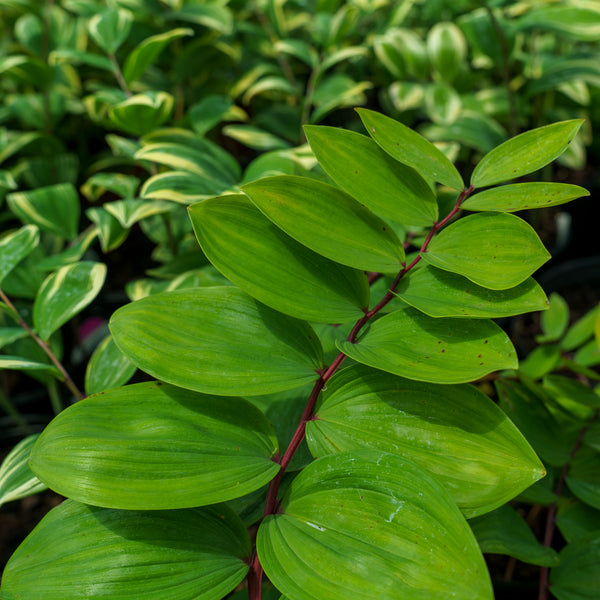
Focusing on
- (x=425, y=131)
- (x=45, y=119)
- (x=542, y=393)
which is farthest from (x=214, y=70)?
(x=542, y=393)

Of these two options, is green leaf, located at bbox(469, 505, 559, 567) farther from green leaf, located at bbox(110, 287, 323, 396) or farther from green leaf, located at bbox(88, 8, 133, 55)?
green leaf, located at bbox(88, 8, 133, 55)

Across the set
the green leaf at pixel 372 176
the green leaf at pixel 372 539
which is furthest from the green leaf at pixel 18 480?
the green leaf at pixel 372 176

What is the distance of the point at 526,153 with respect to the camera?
36 centimetres

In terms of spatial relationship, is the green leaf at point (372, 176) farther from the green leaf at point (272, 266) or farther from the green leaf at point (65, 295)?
the green leaf at point (65, 295)

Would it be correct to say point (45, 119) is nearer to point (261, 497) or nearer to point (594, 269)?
point (261, 497)

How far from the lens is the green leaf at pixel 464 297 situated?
12.2 inches

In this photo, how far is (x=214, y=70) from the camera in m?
1.18

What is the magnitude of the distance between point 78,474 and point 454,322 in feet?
0.77

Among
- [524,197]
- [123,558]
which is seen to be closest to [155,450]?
[123,558]

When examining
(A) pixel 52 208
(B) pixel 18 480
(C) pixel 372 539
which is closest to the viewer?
(C) pixel 372 539

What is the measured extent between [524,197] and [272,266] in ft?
0.55

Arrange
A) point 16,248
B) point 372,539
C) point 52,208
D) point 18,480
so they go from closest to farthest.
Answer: point 372,539 < point 18,480 < point 16,248 < point 52,208

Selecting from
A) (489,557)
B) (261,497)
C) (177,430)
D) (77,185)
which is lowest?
(489,557)

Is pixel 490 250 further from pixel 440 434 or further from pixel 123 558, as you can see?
pixel 123 558
